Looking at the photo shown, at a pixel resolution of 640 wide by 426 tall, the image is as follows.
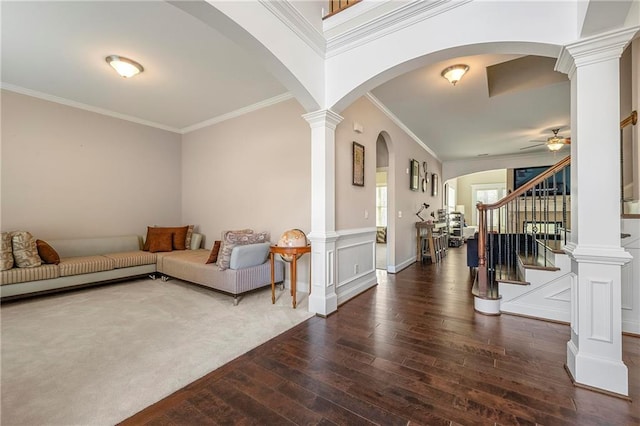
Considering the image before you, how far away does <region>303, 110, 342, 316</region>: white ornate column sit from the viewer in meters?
2.97

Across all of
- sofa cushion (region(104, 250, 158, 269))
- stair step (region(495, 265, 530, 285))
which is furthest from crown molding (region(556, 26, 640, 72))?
sofa cushion (region(104, 250, 158, 269))

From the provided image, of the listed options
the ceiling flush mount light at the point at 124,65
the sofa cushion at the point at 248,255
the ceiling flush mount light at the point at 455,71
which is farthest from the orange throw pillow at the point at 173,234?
the ceiling flush mount light at the point at 455,71

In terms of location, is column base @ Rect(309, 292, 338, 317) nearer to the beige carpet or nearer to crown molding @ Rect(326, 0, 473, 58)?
the beige carpet

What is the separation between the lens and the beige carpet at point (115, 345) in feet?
5.22

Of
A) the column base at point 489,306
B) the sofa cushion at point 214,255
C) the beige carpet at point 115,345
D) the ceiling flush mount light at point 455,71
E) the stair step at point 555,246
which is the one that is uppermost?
the ceiling flush mount light at point 455,71

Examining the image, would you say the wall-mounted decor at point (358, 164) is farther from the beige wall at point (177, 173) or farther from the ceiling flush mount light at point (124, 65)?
the ceiling flush mount light at point (124, 65)

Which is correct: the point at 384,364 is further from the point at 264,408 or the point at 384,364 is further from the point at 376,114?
the point at 376,114

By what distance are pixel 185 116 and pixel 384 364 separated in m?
5.13

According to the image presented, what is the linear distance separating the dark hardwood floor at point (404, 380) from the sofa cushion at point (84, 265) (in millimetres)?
3196

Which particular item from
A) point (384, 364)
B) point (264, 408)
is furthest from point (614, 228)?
point (264, 408)

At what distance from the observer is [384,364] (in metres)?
1.99

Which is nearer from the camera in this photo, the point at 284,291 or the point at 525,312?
the point at 525,312

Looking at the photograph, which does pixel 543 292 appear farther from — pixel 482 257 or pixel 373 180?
pixel 373 180

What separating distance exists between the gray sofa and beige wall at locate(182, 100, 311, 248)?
700mm
